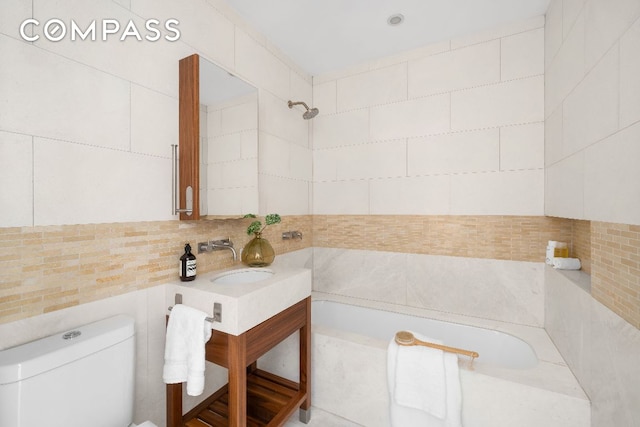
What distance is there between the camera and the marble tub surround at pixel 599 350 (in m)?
0.90

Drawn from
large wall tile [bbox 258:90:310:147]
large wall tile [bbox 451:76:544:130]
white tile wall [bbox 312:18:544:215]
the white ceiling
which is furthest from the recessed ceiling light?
large wall tile [bbox 258:90:310:147]

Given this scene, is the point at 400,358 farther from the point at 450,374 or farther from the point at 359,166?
the point at 359,166

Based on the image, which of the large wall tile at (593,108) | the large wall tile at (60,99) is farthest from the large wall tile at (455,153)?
the large wall tile at (60,99)

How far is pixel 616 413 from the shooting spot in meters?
0.96

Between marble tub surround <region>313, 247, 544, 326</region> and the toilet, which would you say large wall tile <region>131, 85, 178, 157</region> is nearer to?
the toilet

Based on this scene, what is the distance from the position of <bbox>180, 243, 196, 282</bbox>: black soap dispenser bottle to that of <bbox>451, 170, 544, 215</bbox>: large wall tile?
1.84 meters

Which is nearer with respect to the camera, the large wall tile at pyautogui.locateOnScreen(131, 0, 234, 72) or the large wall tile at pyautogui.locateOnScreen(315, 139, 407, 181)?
the large wall tile at pyautogui.locateOnScreen(131, 0, 234, 72)

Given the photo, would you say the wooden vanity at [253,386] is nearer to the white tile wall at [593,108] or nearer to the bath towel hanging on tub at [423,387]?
the bath towel hanging on tub at [423,387]

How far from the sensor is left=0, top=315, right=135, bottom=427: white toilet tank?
78cm

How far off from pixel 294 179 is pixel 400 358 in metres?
1.59

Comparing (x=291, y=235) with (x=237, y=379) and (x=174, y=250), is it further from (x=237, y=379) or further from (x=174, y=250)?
(x=237, y=379)

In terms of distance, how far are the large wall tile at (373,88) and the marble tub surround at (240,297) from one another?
5.50ft

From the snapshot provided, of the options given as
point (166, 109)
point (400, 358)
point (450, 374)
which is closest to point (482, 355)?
point (450, 374)

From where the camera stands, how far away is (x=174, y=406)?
1.35m
